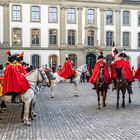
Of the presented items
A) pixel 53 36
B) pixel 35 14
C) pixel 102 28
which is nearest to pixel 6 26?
pixel 35 14

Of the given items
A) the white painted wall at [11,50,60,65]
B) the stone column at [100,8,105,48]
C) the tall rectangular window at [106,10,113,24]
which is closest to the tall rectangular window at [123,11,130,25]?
the tall rectangular window at [106,10,113,24]

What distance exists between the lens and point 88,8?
50906 millimetres

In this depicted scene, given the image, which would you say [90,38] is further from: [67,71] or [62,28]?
[67,71]

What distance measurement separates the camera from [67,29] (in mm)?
50219

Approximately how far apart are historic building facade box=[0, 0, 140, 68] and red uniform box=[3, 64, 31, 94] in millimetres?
37255

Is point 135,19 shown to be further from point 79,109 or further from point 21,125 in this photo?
point 21,125

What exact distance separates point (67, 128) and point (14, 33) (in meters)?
38.8

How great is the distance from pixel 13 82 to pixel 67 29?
3999 cm

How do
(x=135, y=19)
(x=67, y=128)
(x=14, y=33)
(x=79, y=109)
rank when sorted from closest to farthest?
(x=67, y=128) < (x=79, y=109) < (x=14, y=33) < (x=135, y=19)

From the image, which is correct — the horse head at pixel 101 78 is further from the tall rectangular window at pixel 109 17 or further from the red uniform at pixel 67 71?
the tall rectangular window at pixel 109 17

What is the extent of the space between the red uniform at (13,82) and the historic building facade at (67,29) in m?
37.3

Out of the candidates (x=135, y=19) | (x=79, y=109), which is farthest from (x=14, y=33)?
(x=79, y=109)

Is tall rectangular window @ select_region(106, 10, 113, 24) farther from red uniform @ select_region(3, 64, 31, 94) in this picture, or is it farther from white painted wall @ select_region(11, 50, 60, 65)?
red uniform @ select_region(3, 64, 31, 94)

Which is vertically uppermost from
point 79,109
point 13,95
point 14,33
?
point 14,33
